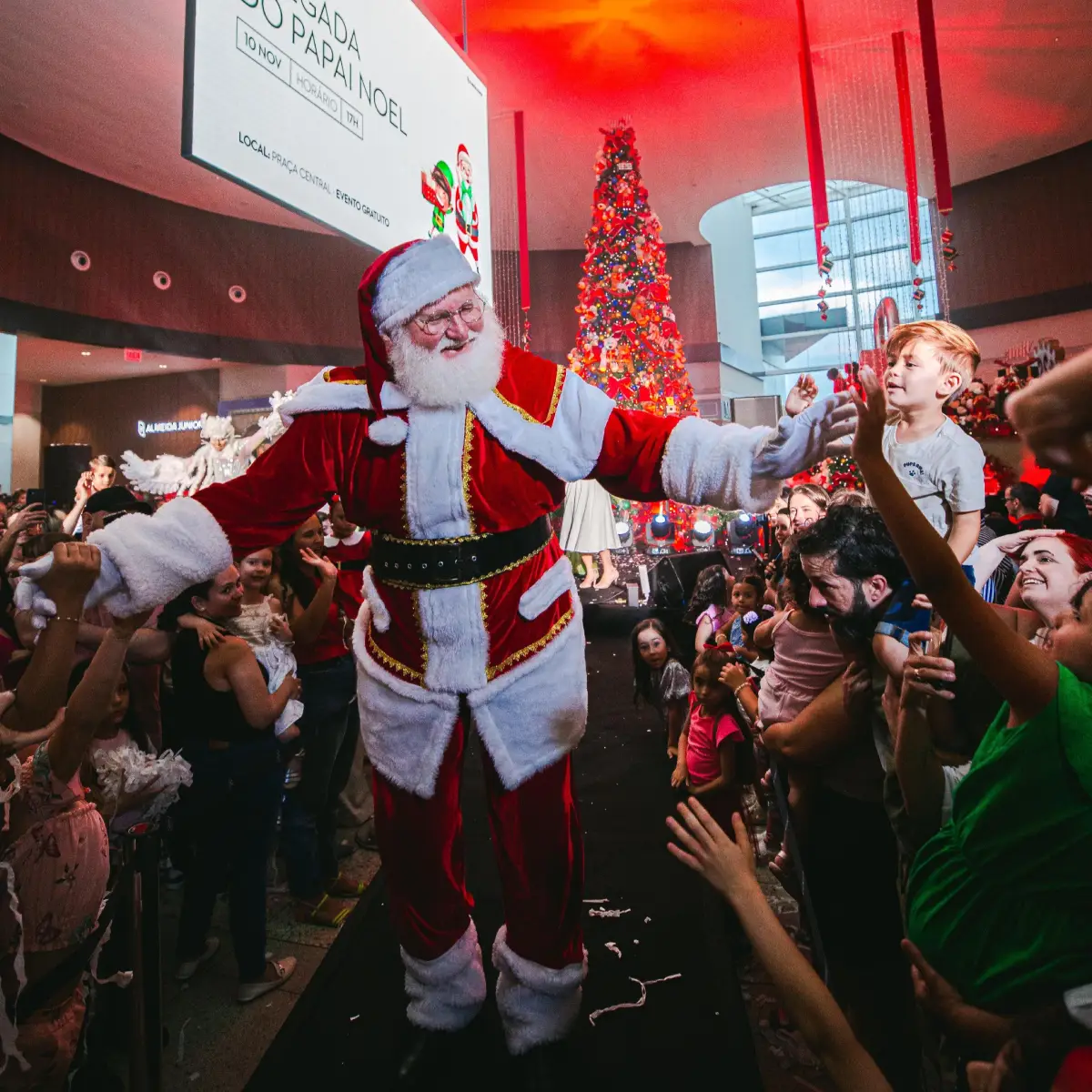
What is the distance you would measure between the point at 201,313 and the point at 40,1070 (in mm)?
9088

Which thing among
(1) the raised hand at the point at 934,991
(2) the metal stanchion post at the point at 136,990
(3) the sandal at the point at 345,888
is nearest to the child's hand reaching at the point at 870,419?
(1) the raised hand at the point at 934,991

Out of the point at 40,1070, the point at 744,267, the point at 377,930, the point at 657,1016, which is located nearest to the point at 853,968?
the point at 657,1016

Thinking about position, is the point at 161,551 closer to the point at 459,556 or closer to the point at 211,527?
the point at 211,527

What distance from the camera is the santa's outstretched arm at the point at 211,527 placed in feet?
4.98

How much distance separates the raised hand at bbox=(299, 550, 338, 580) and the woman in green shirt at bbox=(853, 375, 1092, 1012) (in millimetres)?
2242

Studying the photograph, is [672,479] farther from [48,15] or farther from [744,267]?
[744,267]

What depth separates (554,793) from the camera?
1.79 meters

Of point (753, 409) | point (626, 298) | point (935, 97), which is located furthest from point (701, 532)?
point (935, 97)

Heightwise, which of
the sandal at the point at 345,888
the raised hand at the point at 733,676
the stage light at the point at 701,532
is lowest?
the sandal at the point at 345,888

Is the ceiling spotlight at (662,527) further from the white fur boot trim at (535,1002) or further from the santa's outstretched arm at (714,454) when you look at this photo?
the white fur boot trim at (535,1002)

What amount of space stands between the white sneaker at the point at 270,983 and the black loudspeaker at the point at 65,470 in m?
7.73

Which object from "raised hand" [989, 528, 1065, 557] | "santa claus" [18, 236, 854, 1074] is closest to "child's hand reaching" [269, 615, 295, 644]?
"santa claus" [18, 236, 854, 1074]

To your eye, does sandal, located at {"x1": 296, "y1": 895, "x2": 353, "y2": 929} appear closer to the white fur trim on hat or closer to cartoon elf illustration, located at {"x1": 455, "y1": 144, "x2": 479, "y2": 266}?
the white fur trim on hat

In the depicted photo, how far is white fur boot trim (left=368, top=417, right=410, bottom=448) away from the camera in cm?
170
